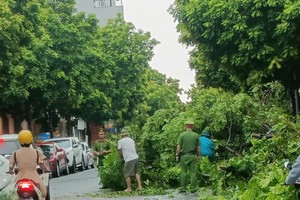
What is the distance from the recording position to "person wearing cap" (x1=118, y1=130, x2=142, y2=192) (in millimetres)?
20906

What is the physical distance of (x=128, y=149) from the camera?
21141 mm

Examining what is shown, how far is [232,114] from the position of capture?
20641mm

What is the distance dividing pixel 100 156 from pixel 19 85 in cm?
1661

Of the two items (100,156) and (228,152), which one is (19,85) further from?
(228,152)

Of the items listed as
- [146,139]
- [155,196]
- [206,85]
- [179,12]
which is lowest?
[155,196]

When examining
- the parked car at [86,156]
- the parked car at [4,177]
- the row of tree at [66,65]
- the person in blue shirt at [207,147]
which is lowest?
the parked car at [4,177]

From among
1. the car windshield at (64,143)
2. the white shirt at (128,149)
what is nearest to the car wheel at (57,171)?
the car windshield at (64,143)

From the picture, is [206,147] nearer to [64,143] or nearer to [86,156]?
[64,143]

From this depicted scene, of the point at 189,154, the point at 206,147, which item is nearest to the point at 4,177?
the point at 189,154

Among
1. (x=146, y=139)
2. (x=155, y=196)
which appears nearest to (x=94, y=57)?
(x=146, y=139)

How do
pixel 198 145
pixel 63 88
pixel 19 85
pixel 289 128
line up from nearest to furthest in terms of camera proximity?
pixel 289 128, pixel 198 145, pixel 19 85, pixel 63 88

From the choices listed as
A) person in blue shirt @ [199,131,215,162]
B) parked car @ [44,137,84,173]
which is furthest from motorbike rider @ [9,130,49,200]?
parked car @ [44,137,84,173]

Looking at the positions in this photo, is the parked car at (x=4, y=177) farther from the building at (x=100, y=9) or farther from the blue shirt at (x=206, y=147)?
the building at (x=100, y=9)

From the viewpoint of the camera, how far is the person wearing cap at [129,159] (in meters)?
20.9
